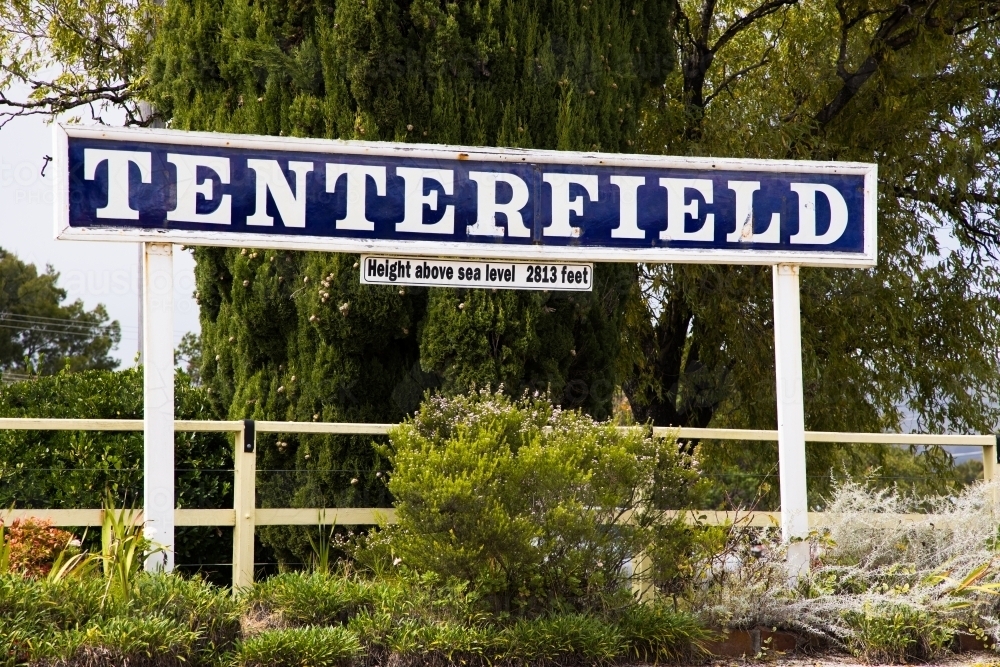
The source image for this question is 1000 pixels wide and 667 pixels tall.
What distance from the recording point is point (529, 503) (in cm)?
575

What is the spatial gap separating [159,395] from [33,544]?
1.10 m

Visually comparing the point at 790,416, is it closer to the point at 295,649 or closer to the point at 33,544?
the point at 295,649

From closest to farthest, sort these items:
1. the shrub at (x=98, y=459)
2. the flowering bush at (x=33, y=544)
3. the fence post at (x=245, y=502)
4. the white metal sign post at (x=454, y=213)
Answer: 1. the flowering bush at (x=33, y=544)
2. the white metal sign post at (x=454, y=213)
3. the fence post at (x=245, y=502)
4. the shrub at (x=98, y=459)

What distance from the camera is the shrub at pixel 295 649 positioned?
17.0 ft

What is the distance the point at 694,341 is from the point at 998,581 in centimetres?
626

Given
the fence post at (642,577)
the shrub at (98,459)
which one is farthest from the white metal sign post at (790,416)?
the shrub at (98,459)

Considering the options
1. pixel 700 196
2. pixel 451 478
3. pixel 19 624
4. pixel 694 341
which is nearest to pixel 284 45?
pixel 700 196

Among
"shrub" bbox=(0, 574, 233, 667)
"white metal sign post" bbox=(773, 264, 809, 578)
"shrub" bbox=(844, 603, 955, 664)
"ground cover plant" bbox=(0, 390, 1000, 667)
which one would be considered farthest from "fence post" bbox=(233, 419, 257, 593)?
"shrub" bbox=(844, 603, 955, 664)

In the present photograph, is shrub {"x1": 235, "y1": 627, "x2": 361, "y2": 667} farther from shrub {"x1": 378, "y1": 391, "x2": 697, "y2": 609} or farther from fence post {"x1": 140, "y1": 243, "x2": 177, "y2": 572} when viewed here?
fence post {"x1": 140, "y1": 243, "x2": 177, "y2": 572}

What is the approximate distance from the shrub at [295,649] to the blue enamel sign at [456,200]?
2509mm

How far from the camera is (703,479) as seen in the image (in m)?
6.25

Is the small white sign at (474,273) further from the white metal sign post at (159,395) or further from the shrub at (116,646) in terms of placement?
the shrub at (116,646)

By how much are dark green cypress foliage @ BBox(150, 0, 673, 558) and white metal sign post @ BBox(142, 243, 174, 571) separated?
→ 5.29 ft

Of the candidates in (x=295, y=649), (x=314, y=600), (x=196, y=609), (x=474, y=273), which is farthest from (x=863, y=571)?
(x=196, y=609)
